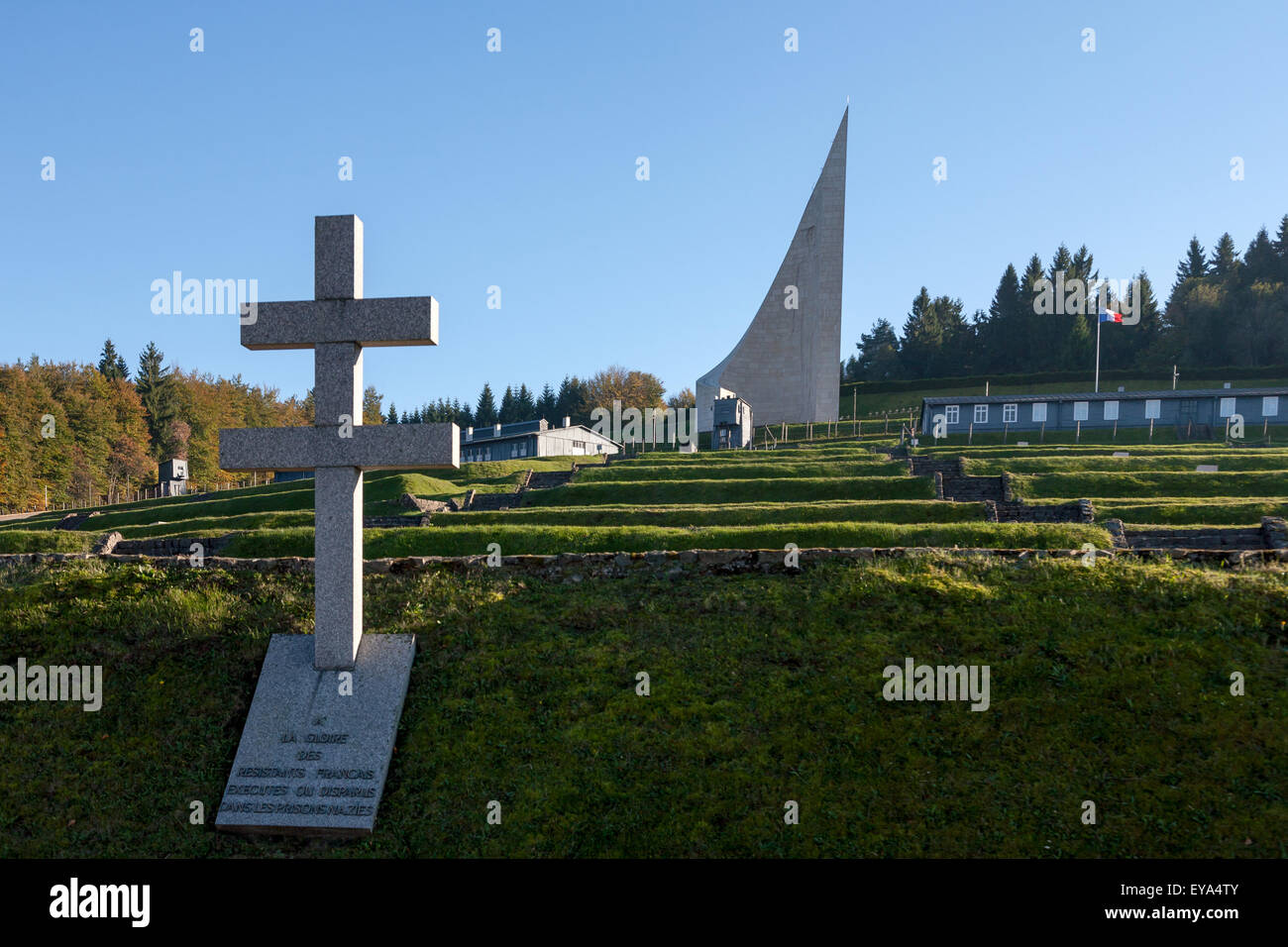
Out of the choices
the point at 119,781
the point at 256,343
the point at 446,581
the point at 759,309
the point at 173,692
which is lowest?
the point at 119,781

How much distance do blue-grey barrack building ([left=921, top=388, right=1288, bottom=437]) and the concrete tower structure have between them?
11466mm

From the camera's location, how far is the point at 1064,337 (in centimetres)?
8794

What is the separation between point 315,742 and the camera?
9461 millimetres

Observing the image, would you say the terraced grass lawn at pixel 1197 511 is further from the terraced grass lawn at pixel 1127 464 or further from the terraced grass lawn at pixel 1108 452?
the terraced grass lawn at pixel 1108 452

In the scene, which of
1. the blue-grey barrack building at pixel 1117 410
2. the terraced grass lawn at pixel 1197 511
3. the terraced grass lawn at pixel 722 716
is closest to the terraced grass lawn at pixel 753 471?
the terraced grass lawn at pixel 1197 511

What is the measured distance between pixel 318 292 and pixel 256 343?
3.48 feet

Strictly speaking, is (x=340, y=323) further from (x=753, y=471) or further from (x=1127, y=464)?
(x=1127, y=464)

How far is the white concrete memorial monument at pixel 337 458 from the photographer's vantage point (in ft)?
32.5

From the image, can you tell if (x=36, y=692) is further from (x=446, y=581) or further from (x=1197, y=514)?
(x=1197, y=514)

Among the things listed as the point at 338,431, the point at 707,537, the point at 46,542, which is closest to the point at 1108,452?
the point at 707,537

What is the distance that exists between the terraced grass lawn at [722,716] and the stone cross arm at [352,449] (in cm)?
269

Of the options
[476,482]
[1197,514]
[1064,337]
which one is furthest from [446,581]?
[1064,337]

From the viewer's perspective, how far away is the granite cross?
10.2m

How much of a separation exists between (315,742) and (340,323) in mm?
5193
